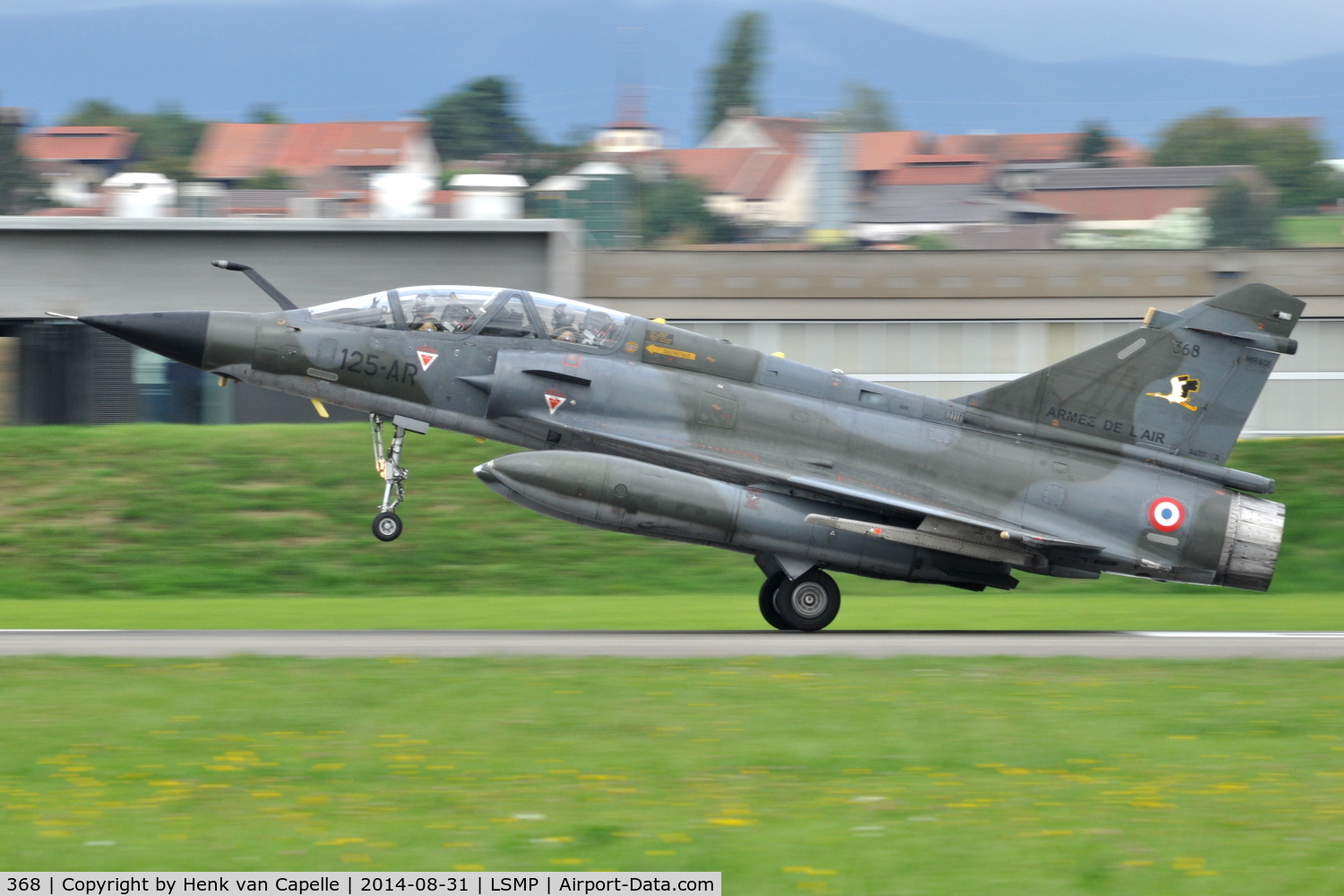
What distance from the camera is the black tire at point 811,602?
679 inches

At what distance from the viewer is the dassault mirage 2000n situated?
1684 cm

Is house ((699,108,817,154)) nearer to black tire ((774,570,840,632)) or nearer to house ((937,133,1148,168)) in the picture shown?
house ((937,133,1148,168))

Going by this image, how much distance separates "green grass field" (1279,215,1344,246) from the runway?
47.3 meters

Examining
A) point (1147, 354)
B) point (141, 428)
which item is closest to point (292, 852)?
point (1147, 354)

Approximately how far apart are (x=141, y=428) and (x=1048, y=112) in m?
63.4

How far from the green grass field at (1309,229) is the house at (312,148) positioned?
75.5 metres

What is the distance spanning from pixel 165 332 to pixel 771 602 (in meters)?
7.75

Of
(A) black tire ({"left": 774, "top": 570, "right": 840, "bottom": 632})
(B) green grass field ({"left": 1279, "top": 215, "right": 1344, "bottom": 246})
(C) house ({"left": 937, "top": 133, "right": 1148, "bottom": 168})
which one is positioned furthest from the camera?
(C) house ({"left": 937, "top": 133, "right": 1148, "bottom": 168})

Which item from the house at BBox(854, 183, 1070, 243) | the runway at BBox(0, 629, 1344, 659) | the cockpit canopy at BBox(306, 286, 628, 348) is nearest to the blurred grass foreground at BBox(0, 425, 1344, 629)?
the runway at BBox(0, 629, 1344, 659)

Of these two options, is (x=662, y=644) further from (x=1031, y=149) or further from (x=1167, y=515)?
(x=1031, y=149)

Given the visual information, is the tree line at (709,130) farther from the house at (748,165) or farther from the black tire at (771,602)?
the black tire at (771,602)

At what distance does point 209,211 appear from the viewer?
132ft
